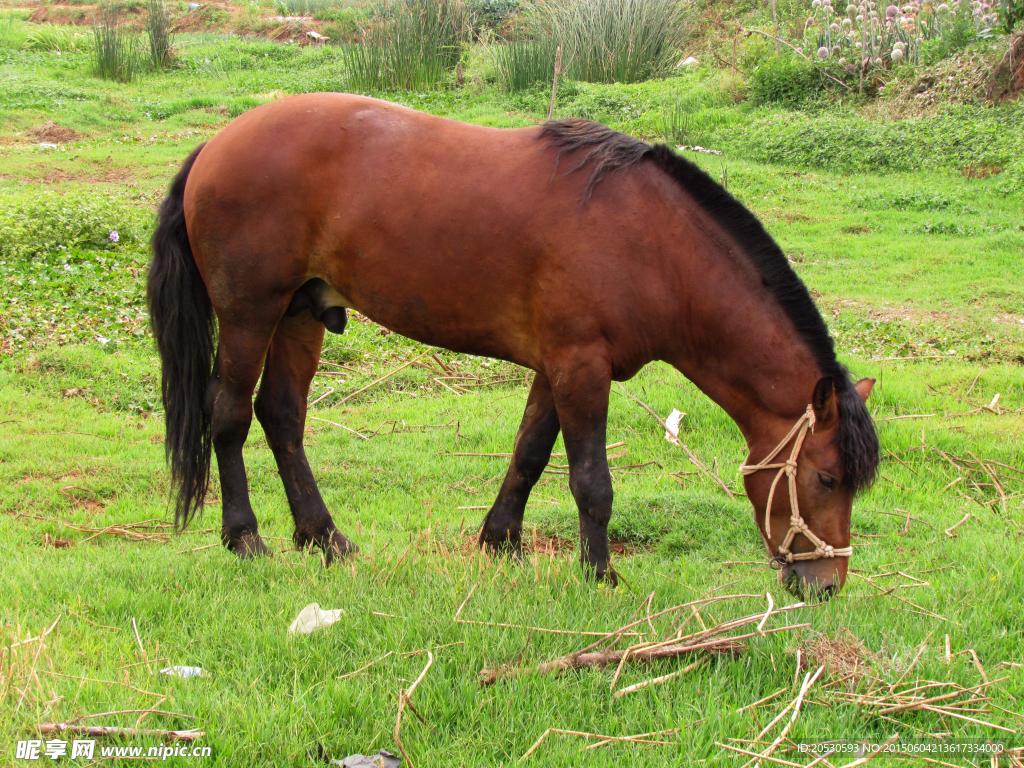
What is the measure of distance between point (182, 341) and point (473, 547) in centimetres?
189

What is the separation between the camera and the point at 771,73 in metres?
15.3

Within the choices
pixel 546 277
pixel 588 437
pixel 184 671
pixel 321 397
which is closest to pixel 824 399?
pixel 588 437

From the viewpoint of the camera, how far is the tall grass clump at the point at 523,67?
16672 millimetres

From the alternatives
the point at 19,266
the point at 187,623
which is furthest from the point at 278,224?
the point at 19,266

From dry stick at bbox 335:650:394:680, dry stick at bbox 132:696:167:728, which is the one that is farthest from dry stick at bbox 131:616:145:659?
dry stick at bbox 335:650:394:680

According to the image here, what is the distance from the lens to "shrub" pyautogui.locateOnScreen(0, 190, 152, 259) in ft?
28.6

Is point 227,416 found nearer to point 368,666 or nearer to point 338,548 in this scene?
point 338,548

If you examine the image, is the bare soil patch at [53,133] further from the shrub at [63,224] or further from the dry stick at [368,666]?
the dry stick at [368,666]

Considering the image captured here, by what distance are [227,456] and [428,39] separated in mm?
14226

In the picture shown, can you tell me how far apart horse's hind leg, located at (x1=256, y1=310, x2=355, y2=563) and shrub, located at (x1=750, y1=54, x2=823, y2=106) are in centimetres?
1312

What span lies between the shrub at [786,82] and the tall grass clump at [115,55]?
13513 mm

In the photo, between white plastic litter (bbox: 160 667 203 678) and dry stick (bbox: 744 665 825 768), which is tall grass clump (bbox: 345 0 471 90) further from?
dry stick (bbox: 744 665 825 768)

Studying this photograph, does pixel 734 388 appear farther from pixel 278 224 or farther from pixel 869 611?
pixel 278 224

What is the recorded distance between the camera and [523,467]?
171 inches
